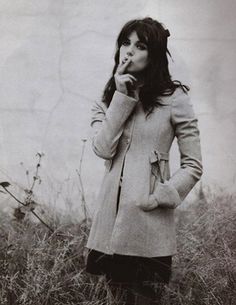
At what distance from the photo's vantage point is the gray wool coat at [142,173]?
2266 millimetres

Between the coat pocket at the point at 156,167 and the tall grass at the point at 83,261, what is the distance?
0.66m

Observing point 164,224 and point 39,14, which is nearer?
point 164,224

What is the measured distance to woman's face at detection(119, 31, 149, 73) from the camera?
2.33 m

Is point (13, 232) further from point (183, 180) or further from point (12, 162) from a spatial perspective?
point (183, 180)

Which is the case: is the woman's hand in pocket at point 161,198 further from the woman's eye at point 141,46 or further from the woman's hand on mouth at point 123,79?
the woman's eye at point 141,46

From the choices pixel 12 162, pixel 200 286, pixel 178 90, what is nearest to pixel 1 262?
pixel 12 162

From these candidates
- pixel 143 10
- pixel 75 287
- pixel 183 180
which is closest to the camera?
pixel 183 180

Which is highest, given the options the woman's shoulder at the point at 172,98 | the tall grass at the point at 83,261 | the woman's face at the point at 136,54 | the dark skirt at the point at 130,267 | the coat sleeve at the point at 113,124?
the woman's face at the point at 136,54

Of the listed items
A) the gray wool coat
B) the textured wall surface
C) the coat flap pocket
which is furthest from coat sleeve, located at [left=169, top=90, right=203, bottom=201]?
the textured wall surface

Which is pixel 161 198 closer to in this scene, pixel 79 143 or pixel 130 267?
pixel 130 267

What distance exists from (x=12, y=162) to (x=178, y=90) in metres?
1.35

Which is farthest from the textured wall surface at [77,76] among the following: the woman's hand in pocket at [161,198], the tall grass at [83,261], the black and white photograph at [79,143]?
the woman's hand in pocket at [161,198]

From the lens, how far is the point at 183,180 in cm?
231

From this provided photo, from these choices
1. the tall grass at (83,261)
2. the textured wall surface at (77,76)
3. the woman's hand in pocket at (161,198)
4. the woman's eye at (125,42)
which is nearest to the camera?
the woman's hand in pocket at (161,198)
